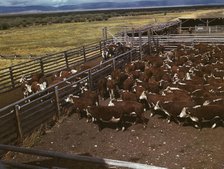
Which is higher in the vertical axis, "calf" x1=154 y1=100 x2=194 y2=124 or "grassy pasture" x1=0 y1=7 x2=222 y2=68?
"calf" x1=154 y1=100 x2=194 y2=124

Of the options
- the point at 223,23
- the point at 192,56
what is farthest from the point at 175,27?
the point at 192,56

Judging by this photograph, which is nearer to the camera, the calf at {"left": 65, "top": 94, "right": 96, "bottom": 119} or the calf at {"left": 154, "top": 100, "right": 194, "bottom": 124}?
the calf at {"left": 154, "top": 100, "right": 194, "bottom": 124}

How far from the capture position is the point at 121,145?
8.75m

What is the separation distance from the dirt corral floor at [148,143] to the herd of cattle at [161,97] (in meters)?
0.30

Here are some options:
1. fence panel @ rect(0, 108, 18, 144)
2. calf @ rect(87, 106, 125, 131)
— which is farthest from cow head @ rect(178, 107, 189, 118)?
fence panel @ rect(0, 108, 18, 144)

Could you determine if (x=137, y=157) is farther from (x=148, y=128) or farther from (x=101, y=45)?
(x=101, y=45)

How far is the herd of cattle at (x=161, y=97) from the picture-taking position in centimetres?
963

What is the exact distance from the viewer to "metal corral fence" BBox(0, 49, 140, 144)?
9.09 m

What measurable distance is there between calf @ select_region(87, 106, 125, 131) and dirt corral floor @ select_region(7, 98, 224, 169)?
0.25 meters

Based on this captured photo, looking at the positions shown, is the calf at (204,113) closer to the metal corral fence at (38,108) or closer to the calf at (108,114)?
the calf at (108,114)

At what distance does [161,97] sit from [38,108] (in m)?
3.90

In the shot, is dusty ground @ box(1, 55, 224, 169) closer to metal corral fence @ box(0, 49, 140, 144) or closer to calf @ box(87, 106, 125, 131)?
calf @ box(87, 106, 125, 131)

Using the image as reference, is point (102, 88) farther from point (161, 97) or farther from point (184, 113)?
point (184, 113)

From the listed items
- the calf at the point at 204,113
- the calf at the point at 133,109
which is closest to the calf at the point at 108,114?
the calf at the point at 133,109
